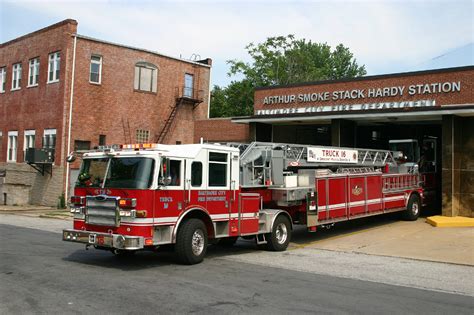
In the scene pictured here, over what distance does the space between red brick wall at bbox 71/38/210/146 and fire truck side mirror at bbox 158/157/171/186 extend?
20.7 m

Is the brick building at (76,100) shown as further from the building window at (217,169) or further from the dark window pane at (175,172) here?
the dark window pane at (175,172)

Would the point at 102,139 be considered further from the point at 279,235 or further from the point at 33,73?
the point at 279,235

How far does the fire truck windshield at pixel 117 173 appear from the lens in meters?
9.80

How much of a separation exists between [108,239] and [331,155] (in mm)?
8564

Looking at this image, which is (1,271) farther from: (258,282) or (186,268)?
(258,282)

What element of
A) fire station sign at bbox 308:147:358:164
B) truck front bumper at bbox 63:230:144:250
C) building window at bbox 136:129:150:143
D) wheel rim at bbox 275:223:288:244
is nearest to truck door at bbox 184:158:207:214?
truck front bumper at bbox 63:230:144:250

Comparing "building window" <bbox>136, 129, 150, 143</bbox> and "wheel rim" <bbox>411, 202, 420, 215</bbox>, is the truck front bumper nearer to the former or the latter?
"wheel rim" <bbox>411, 202, 420, 215</bbox>

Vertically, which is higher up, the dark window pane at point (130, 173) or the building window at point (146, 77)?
the building window at point (146, 77)

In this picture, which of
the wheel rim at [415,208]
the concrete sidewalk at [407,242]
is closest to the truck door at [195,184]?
the concrete sidewalk at [407,242]

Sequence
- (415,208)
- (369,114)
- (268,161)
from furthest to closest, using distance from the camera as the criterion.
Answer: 1. (369,114)
2. (415,208)
3. (268,161)

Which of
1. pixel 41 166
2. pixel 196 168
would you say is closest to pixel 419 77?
pixel 196 168

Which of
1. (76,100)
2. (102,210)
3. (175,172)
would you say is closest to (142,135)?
(76,100)

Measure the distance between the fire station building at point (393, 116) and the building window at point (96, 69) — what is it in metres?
9.76

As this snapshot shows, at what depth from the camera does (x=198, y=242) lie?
1058cm
